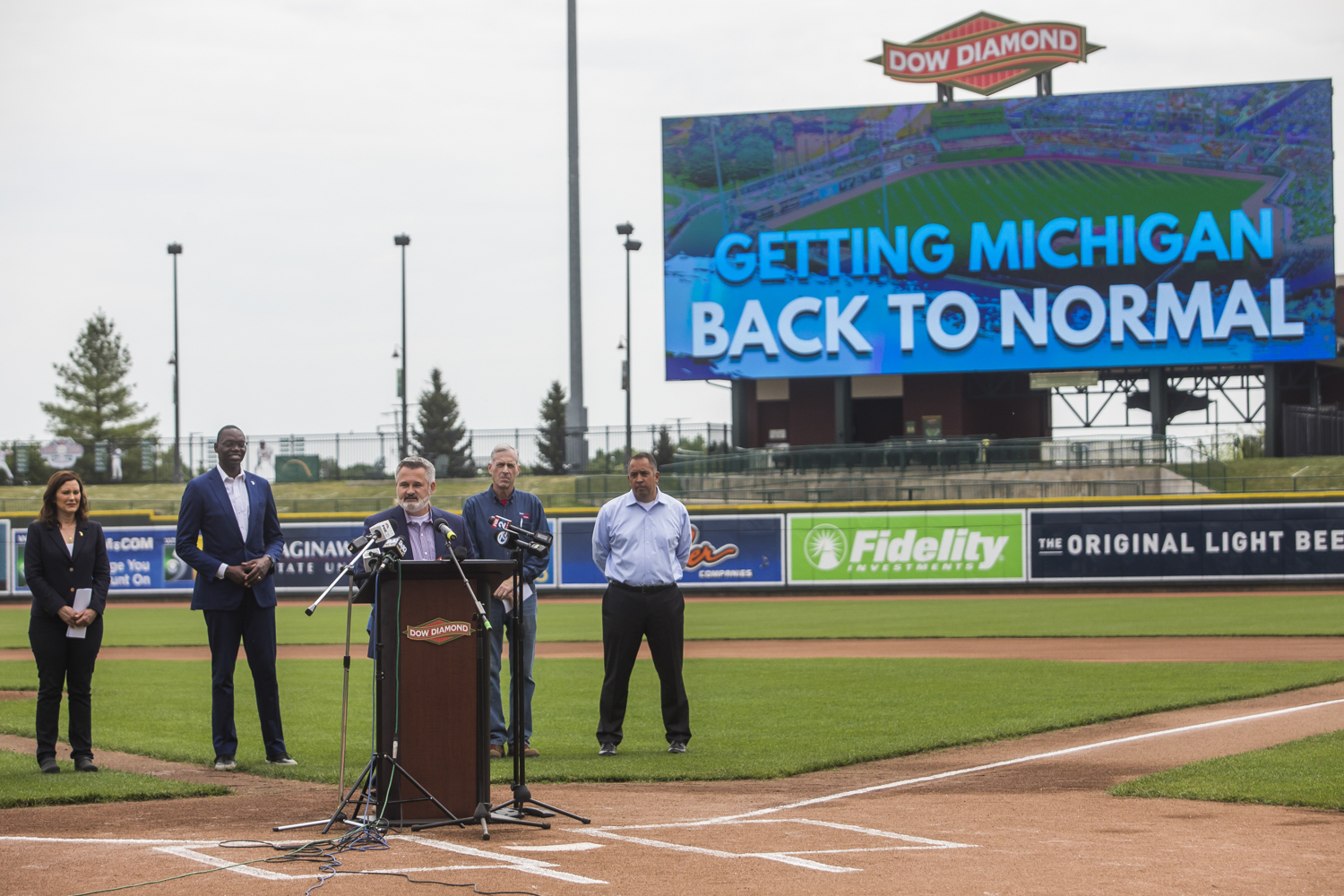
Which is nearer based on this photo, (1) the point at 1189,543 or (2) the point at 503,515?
(2) the point at 503,515

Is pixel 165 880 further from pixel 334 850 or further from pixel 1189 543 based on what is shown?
pixel 1189 543

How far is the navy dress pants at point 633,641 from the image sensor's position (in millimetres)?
9383

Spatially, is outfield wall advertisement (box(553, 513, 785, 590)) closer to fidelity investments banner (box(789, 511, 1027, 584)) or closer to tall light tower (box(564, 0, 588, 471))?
fidelity investments banner (box(789, 511, 1027, 584))

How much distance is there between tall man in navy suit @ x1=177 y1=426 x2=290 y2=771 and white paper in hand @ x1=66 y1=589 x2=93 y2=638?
64 cm

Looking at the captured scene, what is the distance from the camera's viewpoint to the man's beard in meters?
7.52

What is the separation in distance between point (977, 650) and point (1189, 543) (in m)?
12.8

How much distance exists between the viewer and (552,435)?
51594mm

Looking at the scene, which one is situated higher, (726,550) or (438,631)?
(438,631)

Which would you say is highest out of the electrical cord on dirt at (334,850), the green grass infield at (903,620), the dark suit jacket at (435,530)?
the dark suit jacket at (435,530)

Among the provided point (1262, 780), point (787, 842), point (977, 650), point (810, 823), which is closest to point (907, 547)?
point (977, 650)

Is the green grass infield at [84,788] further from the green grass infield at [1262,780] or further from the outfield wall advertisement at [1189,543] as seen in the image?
the outfield wall advertisement at [1189,543]

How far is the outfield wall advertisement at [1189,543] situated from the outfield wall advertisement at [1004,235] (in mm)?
15034

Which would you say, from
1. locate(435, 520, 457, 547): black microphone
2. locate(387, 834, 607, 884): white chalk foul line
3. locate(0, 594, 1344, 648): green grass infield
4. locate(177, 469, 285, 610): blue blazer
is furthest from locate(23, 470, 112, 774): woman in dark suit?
locate(0, 594, 1344, 648): green grass infield

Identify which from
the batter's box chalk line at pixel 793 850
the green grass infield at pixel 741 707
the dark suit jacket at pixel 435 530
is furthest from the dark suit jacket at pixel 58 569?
the batter's box chalk line at pixel 793 850
